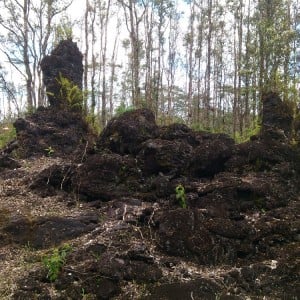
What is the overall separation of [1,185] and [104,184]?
8.86ft

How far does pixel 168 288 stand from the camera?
19.0 feet

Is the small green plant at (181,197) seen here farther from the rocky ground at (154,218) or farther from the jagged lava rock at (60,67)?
the jagged lava rock at (60,67)

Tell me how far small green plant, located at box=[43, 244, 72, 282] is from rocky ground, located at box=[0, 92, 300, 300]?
0.10ft

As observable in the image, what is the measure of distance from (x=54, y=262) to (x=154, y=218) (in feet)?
7.10

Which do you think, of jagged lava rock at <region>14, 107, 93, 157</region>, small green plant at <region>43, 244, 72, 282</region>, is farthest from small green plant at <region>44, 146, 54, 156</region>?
small green plant at <region>43, 244, 72, 282</region>

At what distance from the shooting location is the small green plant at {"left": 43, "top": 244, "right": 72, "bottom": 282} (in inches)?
231

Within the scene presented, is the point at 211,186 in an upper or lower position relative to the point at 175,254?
upper

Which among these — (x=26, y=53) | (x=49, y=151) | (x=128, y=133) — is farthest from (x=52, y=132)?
(x=26, y=53)

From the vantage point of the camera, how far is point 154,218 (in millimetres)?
7355

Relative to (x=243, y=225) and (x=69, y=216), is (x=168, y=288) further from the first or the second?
(x=69, y=216)

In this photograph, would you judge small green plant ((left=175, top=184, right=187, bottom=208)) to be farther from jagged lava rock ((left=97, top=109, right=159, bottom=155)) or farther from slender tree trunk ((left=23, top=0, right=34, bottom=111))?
slender tree trunk ((left=23, top=0, right=34, bottom=111))

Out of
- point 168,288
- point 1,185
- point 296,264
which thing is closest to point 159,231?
point 168,288

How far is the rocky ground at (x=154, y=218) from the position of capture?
5832 mm

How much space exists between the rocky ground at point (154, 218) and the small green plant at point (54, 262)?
31mm
